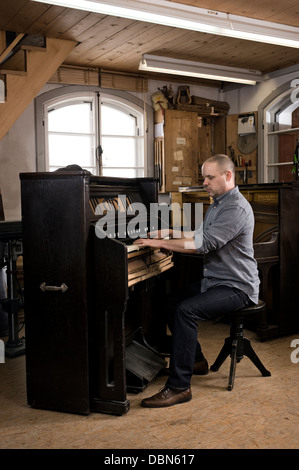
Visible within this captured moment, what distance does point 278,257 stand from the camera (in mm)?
4164

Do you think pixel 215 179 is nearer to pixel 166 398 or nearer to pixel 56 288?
pixel 56 288

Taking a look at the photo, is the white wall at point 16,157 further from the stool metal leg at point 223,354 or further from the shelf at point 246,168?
the stool metal leg at point 223,354

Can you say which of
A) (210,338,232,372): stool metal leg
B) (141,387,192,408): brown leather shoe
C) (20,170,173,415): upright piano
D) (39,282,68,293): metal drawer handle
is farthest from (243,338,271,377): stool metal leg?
(39,282,68,293): metal drawer handle

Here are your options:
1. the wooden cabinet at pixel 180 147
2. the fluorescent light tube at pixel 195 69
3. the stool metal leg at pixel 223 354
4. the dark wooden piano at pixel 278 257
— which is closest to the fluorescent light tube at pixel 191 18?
the fluorescent light tube at pixel 195 69

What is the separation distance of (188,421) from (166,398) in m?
0.25

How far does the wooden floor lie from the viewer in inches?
96.0

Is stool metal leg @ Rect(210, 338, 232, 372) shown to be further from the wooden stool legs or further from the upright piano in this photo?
the upright piano

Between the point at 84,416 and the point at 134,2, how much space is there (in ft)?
11.6

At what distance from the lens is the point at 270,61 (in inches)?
274

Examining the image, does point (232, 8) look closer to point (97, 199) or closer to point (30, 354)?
point (97, 199)

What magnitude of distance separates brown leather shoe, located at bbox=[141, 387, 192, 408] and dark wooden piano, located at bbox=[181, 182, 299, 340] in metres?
1.42

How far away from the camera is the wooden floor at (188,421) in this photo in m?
2.44
